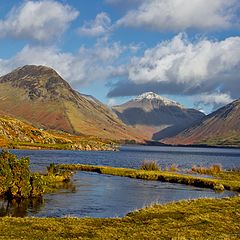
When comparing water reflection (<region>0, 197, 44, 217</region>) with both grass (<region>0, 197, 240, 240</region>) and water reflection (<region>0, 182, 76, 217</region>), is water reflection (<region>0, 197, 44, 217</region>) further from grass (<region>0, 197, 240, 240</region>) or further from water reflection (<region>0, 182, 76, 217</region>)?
grass (<region>0, 197, 240, 240</region>)

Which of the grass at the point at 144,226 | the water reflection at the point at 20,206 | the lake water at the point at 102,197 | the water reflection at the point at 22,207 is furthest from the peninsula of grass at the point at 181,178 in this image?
the water reflection at the point at 20,206

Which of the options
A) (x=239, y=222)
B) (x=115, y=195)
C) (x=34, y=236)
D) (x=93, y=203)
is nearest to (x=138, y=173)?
(x=115, y=195)

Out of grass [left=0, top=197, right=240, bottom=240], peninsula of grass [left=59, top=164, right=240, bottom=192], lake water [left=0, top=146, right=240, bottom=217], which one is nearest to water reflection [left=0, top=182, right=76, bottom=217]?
lake water [left=0, top=146, right=240, bottom=217]

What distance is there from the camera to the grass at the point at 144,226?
3356 cm

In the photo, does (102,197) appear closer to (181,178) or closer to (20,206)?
(20,206)

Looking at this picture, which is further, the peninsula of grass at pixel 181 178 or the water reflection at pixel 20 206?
the peninsula of grass at pixel 181 178

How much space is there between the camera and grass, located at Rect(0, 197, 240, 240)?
33.6 m

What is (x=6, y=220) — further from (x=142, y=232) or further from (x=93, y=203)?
(x=93, y=203)

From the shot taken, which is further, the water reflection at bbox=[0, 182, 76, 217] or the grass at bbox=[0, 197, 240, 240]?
the water reflection at bbox=[0, 182, 76, 217]

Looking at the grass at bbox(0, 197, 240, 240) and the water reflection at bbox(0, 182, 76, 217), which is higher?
the grass at bbox(0, 197, 240, 240)

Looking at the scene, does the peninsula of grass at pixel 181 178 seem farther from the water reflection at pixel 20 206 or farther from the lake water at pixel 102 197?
the water reflection at pixel 20 206

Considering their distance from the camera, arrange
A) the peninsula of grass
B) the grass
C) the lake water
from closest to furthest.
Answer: the grass < the lake water < the peninsula of grass

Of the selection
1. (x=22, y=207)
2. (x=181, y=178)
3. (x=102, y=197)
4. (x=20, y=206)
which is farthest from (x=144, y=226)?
(x=181, y=178)

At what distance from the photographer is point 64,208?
56.1 metres
